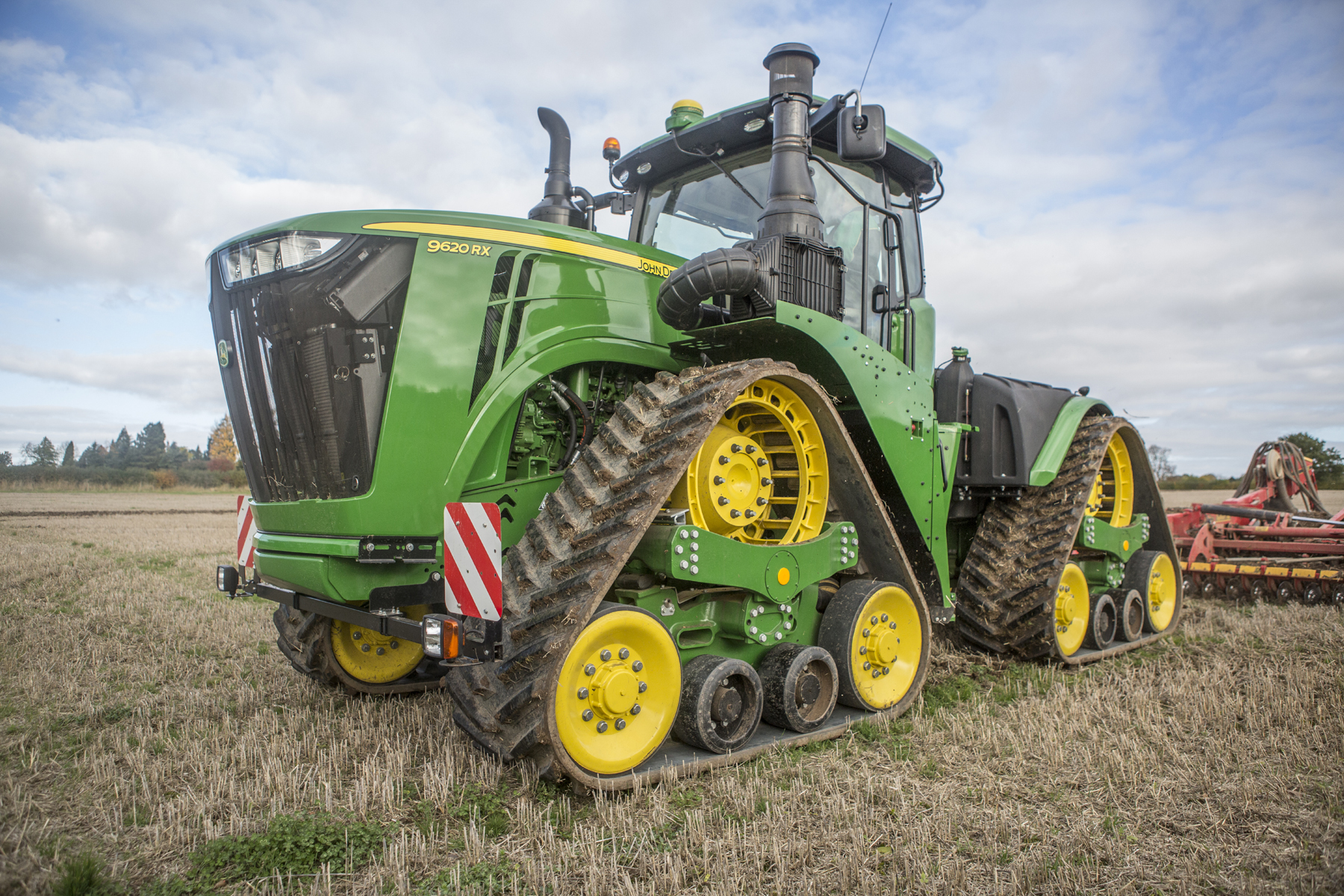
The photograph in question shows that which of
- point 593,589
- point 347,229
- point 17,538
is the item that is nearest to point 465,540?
point 593,589

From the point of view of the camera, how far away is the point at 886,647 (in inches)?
179

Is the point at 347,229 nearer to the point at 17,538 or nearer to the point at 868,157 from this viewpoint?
the point at 868,157

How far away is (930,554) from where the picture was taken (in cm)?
494

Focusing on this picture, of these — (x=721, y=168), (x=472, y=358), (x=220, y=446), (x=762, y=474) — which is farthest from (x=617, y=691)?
(x=220, y=446)

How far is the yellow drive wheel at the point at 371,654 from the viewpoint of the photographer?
484 centimetres

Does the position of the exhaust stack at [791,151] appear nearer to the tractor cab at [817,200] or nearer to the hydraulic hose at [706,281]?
the tractor cab at [817,200]

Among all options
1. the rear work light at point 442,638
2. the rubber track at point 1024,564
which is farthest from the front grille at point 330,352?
the rubber track at point 1024,564

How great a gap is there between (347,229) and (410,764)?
241 centimetres

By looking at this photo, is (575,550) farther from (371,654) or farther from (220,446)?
(220,446)

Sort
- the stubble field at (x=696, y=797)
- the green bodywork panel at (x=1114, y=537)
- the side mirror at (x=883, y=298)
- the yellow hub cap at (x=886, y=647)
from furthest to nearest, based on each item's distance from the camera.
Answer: the green bodywork panel at (x=1114, y=537) < the side mirror at (x=883, y=298) < the yellow hub cap at (x=886, y=647) < the stubble field at (x=696, y=797)

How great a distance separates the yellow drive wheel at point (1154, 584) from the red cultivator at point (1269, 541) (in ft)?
5.09

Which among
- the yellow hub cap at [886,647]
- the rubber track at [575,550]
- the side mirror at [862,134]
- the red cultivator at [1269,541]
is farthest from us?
the red cultivator at [1269,541]

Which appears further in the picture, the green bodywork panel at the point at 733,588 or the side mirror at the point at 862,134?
the side mirror at the point at 862,134

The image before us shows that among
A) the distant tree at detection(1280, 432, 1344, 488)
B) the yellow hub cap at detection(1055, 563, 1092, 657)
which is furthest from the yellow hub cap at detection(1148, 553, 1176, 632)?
the distant tree at detection(1280, 432, 1344, 488)
